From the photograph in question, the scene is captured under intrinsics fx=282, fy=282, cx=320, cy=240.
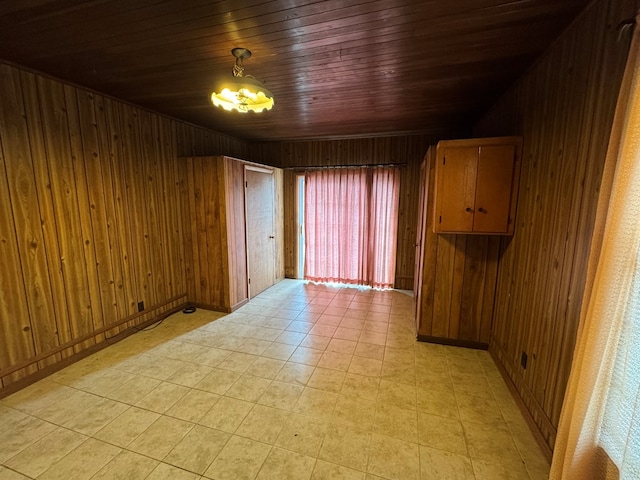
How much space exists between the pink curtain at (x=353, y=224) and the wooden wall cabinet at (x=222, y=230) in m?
1.08

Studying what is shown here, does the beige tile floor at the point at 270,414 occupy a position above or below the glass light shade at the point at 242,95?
below

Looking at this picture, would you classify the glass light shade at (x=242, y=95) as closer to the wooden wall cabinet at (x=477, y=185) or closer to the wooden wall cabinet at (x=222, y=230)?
the wooden wall cabinet at (x=222, y=230)

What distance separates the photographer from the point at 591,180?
1469 mm

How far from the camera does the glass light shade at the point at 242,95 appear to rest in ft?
6.28

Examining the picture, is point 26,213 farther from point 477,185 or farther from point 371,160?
point 371,160

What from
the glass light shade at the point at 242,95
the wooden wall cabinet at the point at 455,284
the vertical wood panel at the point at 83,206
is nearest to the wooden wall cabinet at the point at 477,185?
the wooden wall cabinet at the point at 455,284

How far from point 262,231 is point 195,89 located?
230 cm

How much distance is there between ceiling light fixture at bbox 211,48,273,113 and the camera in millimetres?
1917

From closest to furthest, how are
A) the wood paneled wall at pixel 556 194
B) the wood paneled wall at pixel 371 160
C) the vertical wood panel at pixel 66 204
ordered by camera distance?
1. the wood paneled wall at pixel 556 194
2. the vertical wood panel at pixel 66 204
3. the wood paneled wall at pixel 371 160

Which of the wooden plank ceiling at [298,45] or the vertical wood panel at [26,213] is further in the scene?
the vertical wood panel at [26,213]

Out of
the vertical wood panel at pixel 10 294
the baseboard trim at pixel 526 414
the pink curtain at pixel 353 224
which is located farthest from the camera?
the pink curtain at pixel 353 224

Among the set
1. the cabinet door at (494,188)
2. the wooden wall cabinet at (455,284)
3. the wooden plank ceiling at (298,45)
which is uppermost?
the wooden plank ceiling at (298,45)

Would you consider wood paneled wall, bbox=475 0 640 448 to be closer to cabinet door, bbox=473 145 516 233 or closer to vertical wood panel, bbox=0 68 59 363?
cabinet door, bbox=473 145 516 233

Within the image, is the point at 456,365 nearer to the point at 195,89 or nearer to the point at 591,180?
the point at 591,180
